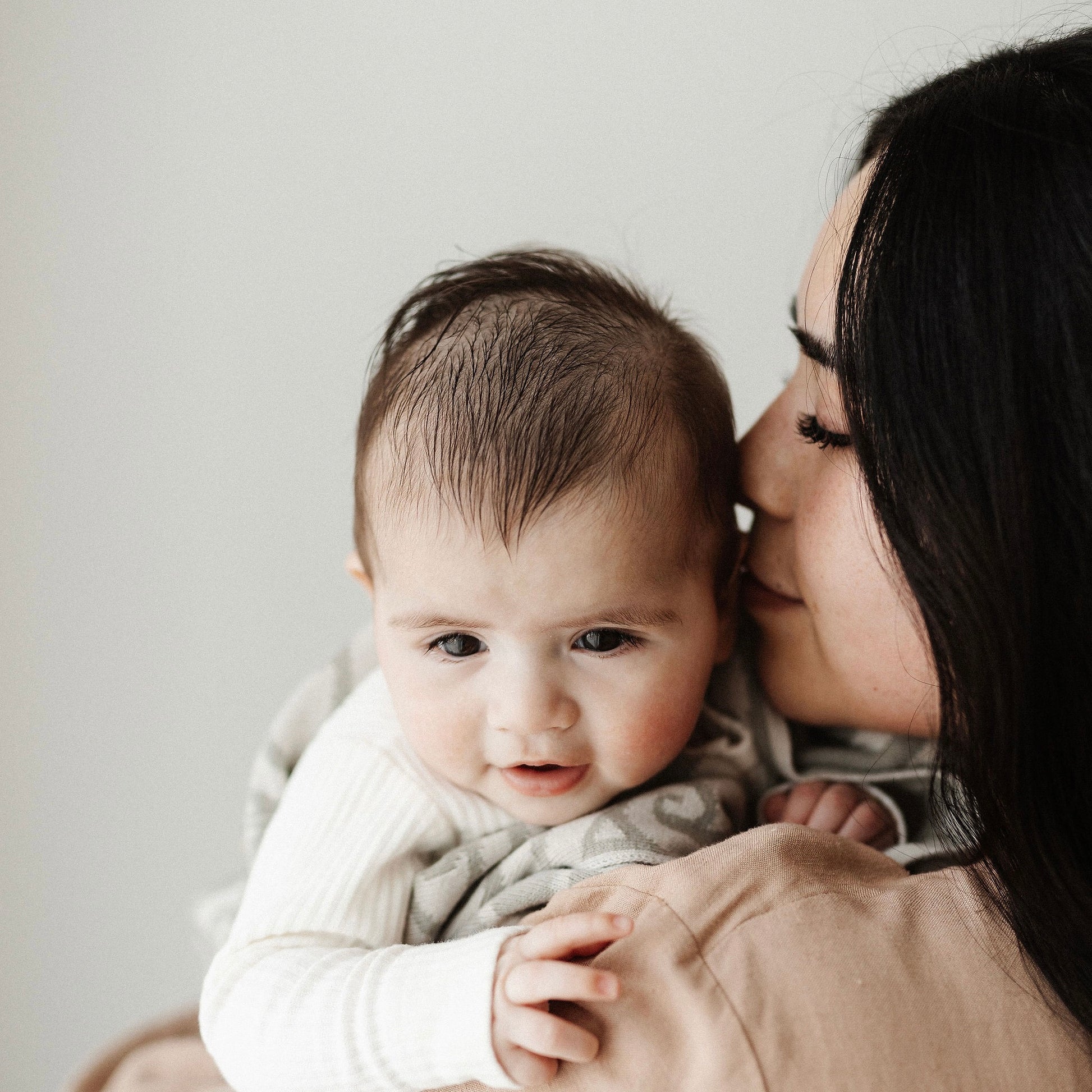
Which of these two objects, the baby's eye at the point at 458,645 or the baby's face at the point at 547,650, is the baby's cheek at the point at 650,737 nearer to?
the baby's face at the point at 547,650

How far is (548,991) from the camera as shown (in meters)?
Result: 0.74

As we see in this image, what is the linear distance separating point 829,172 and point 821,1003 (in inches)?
36.2

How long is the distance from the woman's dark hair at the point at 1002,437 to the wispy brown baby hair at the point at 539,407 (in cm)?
19

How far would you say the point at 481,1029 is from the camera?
771mm

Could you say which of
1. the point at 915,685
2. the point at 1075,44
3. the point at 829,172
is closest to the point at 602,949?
the point at 915,685

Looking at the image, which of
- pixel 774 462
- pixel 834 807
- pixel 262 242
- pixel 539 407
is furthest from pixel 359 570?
pixel 262 242

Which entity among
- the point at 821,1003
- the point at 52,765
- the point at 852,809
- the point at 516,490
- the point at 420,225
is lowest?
the point at 52,765

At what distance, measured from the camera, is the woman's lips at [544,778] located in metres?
1.00

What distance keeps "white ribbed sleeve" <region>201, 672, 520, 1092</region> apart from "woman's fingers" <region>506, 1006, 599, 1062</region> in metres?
0.05

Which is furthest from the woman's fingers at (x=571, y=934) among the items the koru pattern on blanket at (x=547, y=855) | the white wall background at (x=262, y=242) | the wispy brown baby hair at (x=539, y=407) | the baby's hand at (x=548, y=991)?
the white wall background at (x=262, y=242)

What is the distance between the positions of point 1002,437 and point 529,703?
16.6 inches

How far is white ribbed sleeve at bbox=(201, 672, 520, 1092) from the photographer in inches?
31.9

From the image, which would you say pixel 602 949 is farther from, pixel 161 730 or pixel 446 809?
pixel 161 730

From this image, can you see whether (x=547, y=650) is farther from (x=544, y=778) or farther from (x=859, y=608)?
(x=859, y=608)
